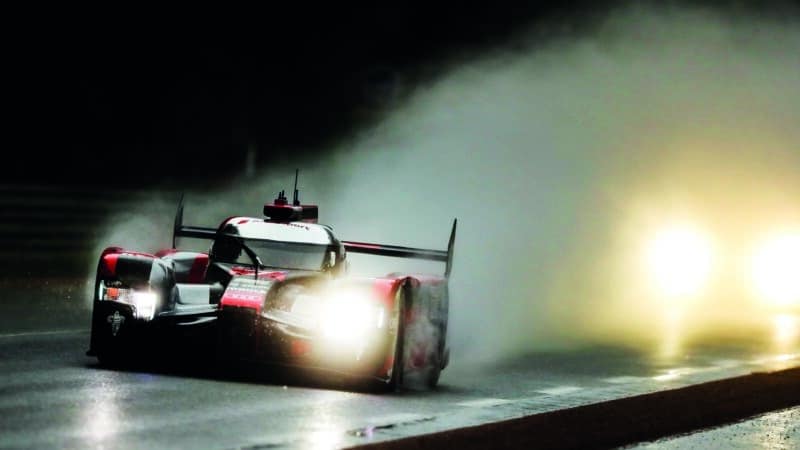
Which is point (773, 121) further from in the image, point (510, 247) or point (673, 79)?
point (510, 247)

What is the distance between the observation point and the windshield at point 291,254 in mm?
12305

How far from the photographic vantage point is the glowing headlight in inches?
426

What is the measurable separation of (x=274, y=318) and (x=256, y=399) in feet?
3.24

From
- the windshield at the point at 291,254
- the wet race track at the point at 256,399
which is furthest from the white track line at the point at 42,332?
the windshield at the point at 291,254

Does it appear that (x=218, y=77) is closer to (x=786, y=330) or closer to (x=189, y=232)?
(x=786, y=330)

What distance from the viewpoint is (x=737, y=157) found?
26672 millimetres

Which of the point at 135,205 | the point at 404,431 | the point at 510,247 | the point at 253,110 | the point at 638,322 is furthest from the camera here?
the point at 253,110

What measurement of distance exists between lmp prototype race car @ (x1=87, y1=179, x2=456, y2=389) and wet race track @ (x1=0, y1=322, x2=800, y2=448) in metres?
0.22

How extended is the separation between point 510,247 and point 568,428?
12.7 metres

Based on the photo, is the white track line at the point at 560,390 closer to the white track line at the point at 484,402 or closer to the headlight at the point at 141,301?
the white track line at the point at 484,402

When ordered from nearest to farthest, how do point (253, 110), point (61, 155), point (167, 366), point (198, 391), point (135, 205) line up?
point (198, 391), point (167, 366), point (135, 205), point (61, 155), point (253, 110)

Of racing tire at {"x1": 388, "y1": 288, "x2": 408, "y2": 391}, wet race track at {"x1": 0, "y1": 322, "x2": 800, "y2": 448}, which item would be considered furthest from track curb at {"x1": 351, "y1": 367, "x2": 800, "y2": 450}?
racing tire at {"x1": 388, "y1": 288, "x2": 408, "y2": 391}

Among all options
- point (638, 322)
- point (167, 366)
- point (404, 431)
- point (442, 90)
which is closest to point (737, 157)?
point (442, 90)

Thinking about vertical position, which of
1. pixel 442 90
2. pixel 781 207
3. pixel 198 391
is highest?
pixel 442 90
